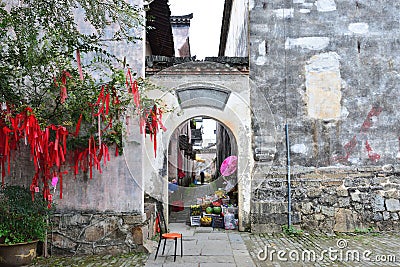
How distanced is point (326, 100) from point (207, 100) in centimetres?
264

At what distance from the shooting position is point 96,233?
7078mm

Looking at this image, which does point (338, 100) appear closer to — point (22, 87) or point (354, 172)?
point (354, 172)

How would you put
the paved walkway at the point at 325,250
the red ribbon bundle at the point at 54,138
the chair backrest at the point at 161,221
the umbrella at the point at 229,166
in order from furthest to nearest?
1. the umbrella at the point at 229,166
2. the chair backrest at the point at 161,221
3. the paved walkway at the point at 325,250
4. the red ribbon bundle at the point at 54,138

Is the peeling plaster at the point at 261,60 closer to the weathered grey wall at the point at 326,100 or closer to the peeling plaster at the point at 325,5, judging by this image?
the weathered grey wall at the point at 326,100

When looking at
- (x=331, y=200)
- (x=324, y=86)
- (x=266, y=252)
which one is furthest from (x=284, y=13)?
(x=266, y=252)

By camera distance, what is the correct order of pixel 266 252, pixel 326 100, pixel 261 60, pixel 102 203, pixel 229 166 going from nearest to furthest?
pixel 266 252
pixel 102 203
pixel 326 100
pixel 261 60
pixel 229 166

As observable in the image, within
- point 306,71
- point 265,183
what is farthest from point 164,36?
point 265,183

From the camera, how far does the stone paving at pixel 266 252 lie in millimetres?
6336

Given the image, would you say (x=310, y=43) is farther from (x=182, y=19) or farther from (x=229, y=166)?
(x=182, y=19)

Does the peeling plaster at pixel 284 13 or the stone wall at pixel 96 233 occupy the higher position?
the peeling plaster at pixel 284 13

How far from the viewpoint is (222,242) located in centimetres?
798

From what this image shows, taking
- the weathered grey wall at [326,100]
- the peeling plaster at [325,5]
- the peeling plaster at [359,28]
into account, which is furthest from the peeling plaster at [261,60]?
the peeling plaster at [359,28]

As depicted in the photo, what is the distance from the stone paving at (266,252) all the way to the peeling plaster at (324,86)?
269cm

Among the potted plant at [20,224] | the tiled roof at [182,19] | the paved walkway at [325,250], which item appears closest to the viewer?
the potted plant at [20,224]
